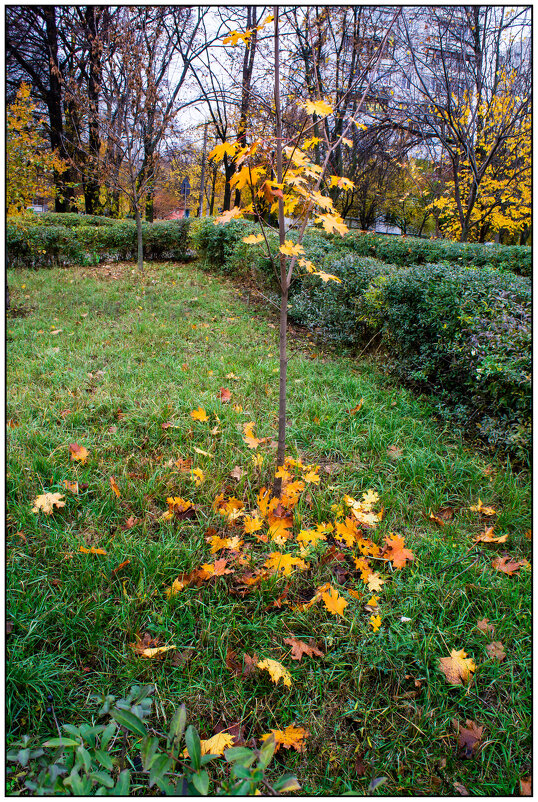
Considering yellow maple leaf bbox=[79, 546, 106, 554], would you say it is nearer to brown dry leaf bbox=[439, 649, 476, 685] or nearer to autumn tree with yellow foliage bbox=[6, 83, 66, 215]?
brown dry leaf bbox=[439, 649, 476, 685]

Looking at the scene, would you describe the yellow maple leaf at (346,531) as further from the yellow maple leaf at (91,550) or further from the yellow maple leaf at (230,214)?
the yellow maple leaf at (230,214)

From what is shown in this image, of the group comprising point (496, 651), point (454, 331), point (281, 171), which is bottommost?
point (496, 651)

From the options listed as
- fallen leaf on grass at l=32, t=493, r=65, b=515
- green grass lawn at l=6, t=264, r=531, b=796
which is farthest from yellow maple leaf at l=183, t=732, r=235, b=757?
fallen leaf on grass at l=32, t=493, r=65, b=515

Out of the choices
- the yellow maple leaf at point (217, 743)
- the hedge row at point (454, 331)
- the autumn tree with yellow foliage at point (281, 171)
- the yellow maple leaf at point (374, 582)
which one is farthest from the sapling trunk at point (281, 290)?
the yellow maple leaf at point (217, 743)

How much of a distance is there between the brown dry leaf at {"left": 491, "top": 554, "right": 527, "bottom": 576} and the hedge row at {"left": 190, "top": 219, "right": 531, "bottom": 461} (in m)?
0.92

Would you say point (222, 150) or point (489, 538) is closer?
point (222, 150)

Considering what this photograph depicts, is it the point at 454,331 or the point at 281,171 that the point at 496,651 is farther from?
the point at 454,331

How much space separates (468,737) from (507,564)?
34.3 inches

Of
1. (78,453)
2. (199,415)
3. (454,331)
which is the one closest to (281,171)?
(199,415)

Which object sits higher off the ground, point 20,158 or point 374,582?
point 20,158

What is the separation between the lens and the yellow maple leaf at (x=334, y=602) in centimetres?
171

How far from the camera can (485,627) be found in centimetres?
167

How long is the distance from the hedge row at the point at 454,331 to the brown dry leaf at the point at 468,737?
1.79 meters

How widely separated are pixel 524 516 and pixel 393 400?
1487 millimetres
